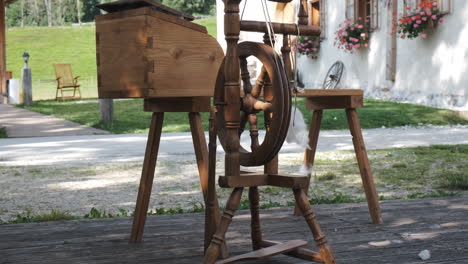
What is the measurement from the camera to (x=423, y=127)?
9.83m

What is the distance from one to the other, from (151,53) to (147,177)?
2.04ft


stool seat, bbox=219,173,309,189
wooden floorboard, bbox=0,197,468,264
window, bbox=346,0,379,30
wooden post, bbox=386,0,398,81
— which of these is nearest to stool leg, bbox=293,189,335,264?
stool seat, bbox=219,173,309,189

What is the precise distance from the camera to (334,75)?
1584 centimetres

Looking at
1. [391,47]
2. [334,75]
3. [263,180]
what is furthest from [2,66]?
[263,180]

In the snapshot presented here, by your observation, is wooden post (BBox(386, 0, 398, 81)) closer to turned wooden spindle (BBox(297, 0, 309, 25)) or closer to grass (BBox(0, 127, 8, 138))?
grass (BBox(0, 127, 8, 138))

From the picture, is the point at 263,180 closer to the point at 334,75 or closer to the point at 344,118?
the point at 344,118

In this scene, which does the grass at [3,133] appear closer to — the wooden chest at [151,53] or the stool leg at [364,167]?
the wooden chest at [151,53]

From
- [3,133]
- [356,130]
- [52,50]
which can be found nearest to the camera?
→ [356,130]

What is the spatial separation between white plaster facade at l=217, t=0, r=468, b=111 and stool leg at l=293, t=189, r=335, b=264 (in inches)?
349

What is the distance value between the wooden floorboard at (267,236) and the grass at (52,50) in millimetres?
24573

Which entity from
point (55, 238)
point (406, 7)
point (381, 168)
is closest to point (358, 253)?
point (55, 238)

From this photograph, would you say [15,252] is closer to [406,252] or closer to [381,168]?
[406,252]

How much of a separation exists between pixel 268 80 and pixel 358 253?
2.76 feet

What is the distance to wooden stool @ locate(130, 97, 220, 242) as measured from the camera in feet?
9.82
